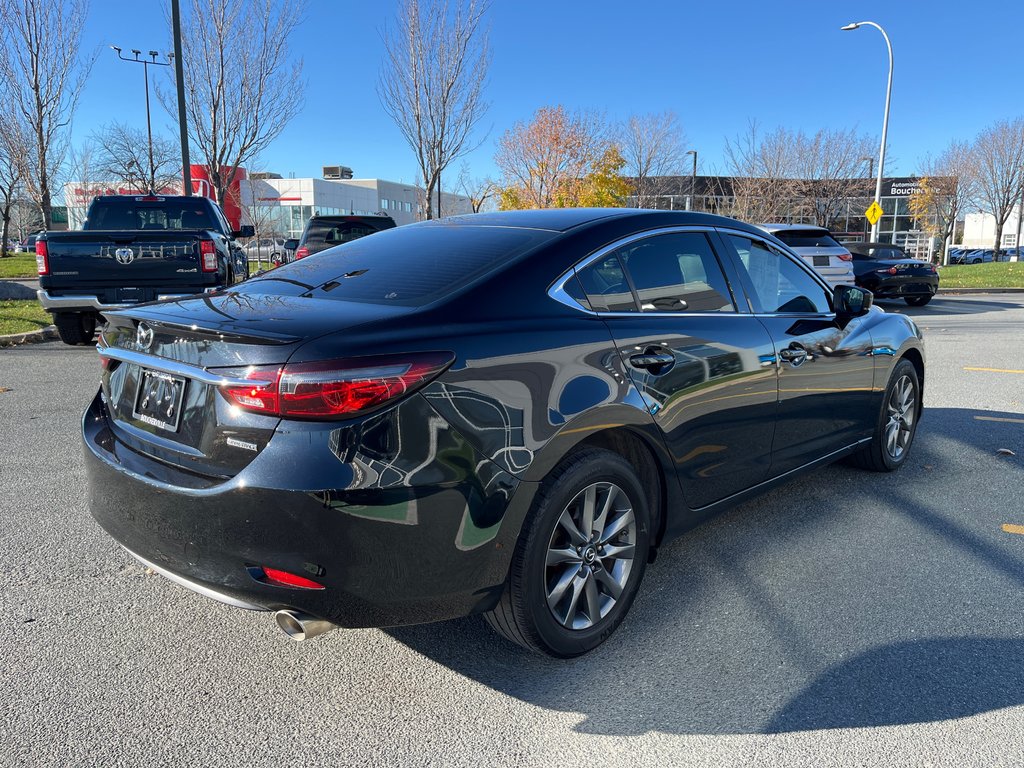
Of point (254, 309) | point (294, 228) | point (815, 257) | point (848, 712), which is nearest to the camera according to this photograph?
point (848, 712)

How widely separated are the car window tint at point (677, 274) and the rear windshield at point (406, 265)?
1.40 feet

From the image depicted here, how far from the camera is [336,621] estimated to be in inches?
90.9

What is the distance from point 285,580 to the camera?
2252 mm

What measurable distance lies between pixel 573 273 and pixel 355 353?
1.02m

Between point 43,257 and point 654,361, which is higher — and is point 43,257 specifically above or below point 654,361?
above

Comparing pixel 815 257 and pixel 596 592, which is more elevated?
pixel 815 257

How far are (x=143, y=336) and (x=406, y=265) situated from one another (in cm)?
100

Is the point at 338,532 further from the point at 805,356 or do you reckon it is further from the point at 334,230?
the point at 334,230

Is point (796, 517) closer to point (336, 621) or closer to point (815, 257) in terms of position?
point (336, 621)

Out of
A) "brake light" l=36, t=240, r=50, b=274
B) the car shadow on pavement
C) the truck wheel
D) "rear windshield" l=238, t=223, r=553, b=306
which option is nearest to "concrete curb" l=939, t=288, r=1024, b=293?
the car shadow on pavement

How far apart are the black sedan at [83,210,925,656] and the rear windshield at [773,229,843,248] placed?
1122cm

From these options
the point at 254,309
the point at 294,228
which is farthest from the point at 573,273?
the point at 294,228

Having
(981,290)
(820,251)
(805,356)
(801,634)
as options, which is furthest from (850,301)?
(981,290)

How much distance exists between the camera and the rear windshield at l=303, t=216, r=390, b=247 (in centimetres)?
1291
